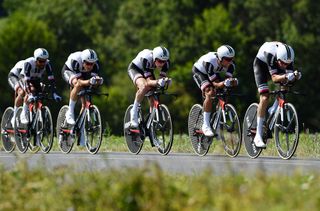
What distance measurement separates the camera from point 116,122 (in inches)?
3172

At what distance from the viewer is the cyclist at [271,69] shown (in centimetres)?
1694

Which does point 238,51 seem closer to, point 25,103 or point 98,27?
point 98,27

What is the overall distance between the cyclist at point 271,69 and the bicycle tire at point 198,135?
5.13 ft

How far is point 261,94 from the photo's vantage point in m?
17.5

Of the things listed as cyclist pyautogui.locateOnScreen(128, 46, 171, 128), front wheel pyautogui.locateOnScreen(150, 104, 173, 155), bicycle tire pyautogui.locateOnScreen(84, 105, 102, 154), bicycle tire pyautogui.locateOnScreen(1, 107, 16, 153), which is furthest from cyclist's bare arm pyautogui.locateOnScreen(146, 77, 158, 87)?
bicycle tire pyautogui.locateOnScreen(1, 107, 16, 153)

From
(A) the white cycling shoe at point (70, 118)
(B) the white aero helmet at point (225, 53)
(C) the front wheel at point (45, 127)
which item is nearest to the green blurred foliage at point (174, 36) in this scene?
(C) the front wheel at point (45, 127)

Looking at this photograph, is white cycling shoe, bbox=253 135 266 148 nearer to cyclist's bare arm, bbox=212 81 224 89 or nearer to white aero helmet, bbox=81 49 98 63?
cyclist's bare arm, bbox=212 81 224 89

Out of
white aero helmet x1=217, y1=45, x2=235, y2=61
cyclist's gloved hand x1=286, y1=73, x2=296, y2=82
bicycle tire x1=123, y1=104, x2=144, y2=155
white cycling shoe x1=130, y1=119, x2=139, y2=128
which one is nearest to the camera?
cyclist's gloved hand x1=286, y1=73, x2=296, y2=82

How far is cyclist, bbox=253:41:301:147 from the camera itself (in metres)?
16.9

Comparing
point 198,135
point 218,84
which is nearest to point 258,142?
point 218,84

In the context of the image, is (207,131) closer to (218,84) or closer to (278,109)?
(218,84)

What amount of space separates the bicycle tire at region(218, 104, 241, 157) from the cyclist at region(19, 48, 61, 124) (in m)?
4.15

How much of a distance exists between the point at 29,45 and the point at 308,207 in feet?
256

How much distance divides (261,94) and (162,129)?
226cm
